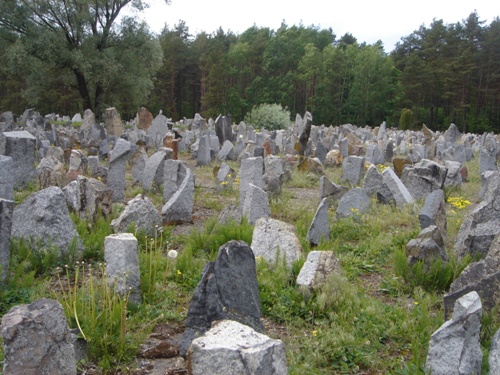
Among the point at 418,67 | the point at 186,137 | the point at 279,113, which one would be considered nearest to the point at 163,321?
the point at 186,137

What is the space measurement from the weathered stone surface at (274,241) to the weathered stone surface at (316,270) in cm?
54

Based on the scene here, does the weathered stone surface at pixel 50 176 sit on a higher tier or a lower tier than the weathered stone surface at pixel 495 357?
higher

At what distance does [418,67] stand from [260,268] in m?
55.1

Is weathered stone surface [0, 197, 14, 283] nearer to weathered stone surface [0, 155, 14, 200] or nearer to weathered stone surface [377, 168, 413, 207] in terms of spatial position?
weathered stone surface [0, 155, 14, 200]

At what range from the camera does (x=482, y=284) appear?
3.86 meters

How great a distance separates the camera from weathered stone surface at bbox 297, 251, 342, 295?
431 centimetres

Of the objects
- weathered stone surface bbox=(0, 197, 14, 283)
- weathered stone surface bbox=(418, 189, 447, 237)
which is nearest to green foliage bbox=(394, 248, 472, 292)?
weathered stone surface bbox=(418, 189, 447, 237)

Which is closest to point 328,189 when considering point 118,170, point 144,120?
point 118,170

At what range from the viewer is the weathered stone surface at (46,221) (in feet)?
16.6

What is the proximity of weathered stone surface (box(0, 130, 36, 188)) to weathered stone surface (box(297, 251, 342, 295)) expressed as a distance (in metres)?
5.82

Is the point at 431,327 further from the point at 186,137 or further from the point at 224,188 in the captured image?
the point at 186,137

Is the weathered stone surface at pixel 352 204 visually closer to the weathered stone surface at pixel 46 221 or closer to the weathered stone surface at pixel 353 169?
the weathered stone surface at pixel 353 169

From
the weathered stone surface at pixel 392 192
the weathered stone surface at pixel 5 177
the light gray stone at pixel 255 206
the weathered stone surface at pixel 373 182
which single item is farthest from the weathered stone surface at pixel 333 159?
the weathered stone surface at pixel 5 177

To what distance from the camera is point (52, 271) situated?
4.70m
